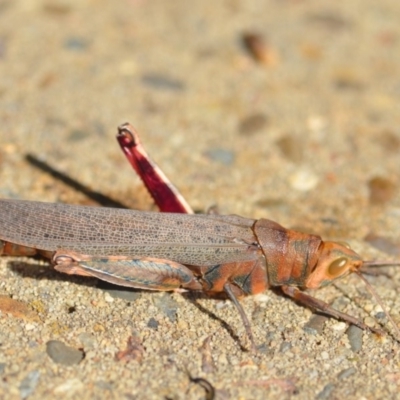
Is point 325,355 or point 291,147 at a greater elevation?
point 291,147

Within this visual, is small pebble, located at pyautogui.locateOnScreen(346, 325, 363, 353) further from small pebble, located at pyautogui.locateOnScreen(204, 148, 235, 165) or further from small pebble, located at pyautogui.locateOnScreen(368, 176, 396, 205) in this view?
small pebble, located at pyautogui.locateOnScreen(204, 148, 235, 165)

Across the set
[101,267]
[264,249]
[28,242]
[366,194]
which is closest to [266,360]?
[264,249]

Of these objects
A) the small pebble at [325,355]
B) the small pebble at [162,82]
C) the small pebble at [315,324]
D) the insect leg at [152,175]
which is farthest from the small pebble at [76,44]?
the small pebble at [325,355]

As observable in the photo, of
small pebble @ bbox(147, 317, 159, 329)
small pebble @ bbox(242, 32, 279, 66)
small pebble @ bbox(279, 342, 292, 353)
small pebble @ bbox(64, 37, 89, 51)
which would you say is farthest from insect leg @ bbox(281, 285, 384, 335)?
small pebble @ bbox(64, 37, 89, 51)

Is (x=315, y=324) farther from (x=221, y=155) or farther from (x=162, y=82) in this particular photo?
(x=162, y=82)

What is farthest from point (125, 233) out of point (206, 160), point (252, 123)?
point (252, 123)

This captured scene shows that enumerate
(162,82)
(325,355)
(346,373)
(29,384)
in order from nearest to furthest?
(29,384)
(346,373)
(325,355)
(162,82)

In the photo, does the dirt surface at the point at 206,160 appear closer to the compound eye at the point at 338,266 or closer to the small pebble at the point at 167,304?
the small pebble at the point at 167,304
